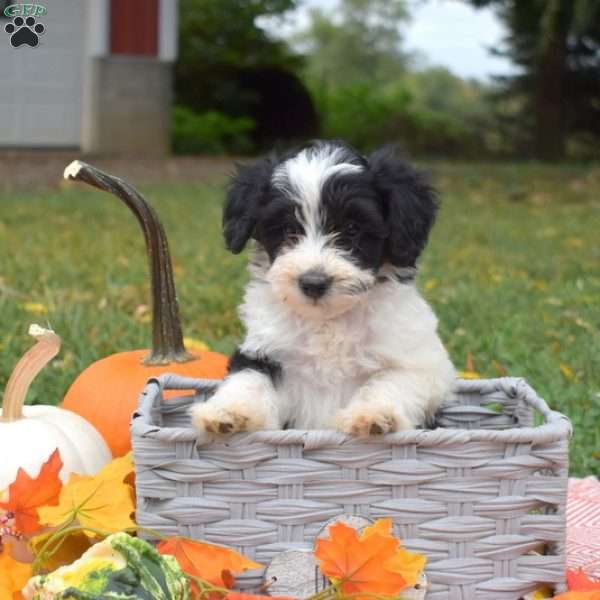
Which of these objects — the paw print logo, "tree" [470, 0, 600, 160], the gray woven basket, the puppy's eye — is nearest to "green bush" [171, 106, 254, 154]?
"tree" [470, 0, 600, 160]

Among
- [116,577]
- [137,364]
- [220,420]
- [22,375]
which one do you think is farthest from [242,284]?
[116,577]

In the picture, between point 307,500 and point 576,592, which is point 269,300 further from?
point 576,592

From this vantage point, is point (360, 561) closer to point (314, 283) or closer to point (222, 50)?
point (314, 283)

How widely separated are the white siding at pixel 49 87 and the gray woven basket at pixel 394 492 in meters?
16.4

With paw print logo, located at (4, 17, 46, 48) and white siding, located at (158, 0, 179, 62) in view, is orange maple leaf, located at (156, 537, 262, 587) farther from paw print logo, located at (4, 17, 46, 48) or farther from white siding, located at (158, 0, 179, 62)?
white siding, located at (158, 0, 179, 62)

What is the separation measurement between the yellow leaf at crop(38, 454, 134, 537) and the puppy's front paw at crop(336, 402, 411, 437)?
A: 1.98ft

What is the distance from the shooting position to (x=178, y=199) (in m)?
12.9

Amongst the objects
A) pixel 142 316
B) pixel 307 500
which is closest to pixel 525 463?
pixel 307 500

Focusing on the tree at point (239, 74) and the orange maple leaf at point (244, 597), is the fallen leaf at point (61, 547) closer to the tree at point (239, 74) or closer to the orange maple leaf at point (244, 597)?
the orange maple leaf at point (244, 597)

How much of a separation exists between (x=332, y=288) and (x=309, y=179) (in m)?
0.32

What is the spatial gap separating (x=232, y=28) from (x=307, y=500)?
23.9 meters

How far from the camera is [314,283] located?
9.24 feet

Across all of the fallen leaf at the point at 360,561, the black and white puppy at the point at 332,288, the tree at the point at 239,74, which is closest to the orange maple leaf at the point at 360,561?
the fallen leaf at the point at 360,561

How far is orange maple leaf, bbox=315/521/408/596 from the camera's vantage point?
2387 mm
